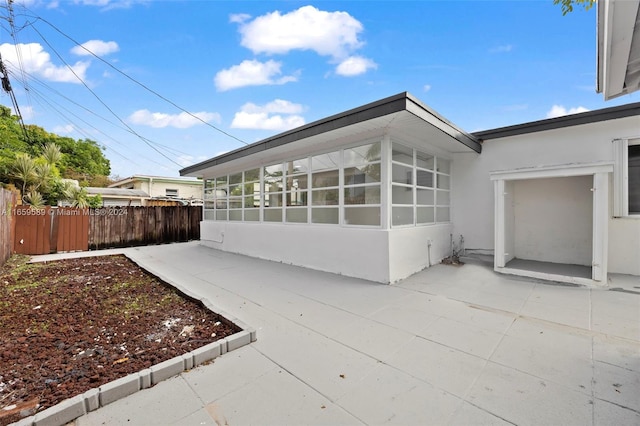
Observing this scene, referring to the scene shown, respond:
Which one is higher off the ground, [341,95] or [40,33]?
[40,33]

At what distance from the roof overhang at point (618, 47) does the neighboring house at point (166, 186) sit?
21.4 metres

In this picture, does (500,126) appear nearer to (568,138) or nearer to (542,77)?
(568,138)

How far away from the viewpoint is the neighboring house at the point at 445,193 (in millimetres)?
5039

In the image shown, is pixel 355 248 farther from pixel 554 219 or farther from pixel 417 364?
pixel 554 219

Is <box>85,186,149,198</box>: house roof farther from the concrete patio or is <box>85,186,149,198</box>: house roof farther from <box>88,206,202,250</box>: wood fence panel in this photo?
the concrete patio

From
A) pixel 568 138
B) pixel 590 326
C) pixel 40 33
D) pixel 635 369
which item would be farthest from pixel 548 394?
pixel 40 33

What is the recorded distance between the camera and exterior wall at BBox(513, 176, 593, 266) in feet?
18.7

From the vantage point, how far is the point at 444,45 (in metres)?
7.43

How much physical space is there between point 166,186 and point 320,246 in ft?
67.2

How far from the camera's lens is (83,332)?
312 cm

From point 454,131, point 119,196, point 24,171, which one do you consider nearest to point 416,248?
point 454,131

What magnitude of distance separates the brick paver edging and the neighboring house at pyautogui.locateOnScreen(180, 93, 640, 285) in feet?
10.6

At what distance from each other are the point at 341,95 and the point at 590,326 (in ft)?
34.3

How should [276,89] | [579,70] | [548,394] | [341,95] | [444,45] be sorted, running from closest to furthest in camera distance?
[548,394]
[579,70]
[444,45]
[341,95]
[276,89]
